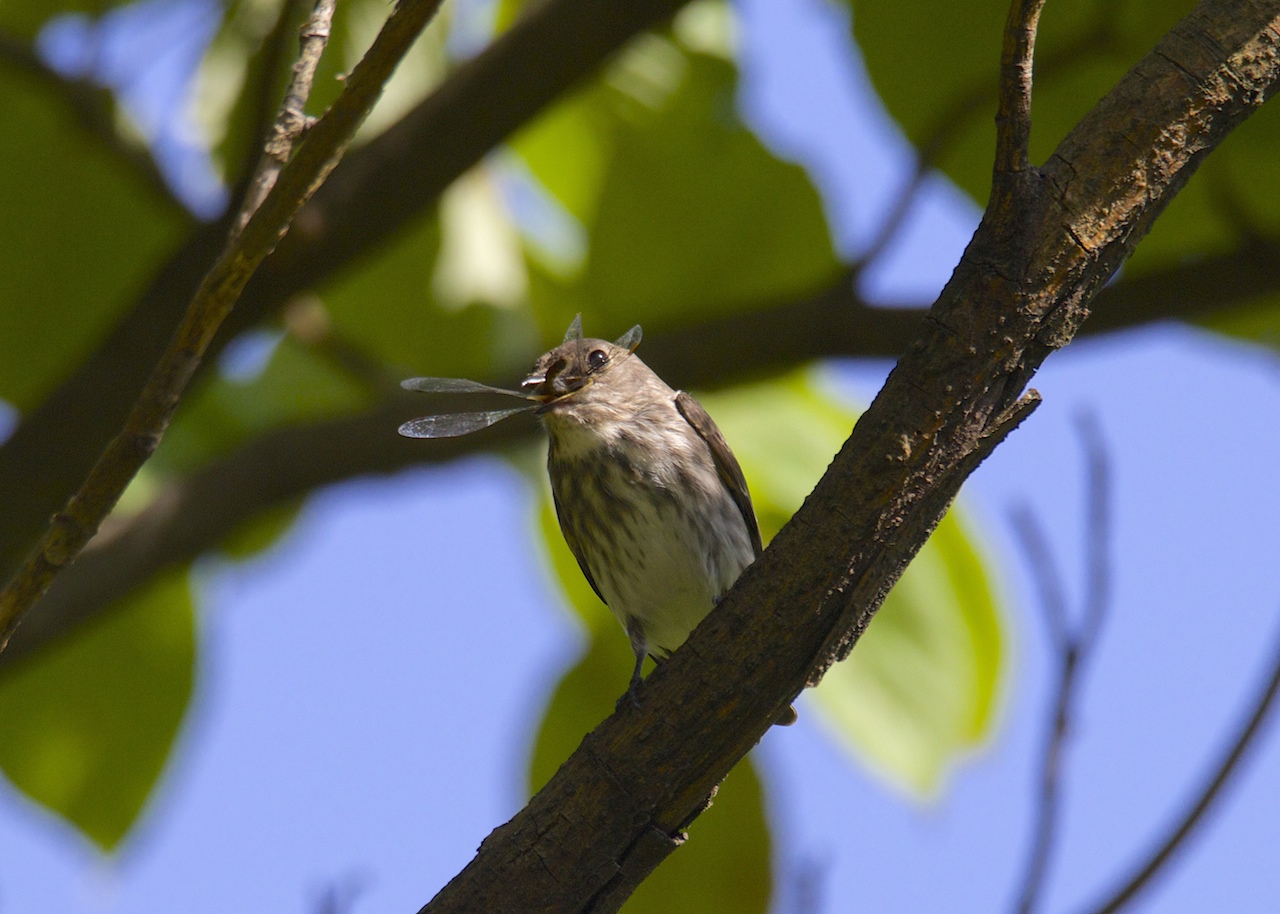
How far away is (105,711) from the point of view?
15.9 feet

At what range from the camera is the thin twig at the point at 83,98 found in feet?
15.0

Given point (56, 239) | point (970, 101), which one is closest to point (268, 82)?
→ point (56, 239)

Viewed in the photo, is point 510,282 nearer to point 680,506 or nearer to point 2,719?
point 680,506

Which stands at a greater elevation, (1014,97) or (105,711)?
(1014,97)

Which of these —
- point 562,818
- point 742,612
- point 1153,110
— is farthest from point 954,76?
point 562,818

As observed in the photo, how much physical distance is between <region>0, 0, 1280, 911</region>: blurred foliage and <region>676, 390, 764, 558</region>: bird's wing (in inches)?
14.5

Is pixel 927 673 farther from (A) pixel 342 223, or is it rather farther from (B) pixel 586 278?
(A) pixel 342 223

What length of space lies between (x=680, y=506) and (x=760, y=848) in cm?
105

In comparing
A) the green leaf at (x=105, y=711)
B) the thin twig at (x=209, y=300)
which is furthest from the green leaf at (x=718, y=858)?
the thin twig at (x=209, y=300)

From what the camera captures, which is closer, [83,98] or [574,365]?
[574,365]

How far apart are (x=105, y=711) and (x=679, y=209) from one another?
2.73 m

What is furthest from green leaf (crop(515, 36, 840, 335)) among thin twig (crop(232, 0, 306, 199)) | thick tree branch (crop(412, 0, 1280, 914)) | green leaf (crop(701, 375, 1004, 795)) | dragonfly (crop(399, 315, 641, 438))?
thick tree branch (crop(412, 0, 1280, 914))

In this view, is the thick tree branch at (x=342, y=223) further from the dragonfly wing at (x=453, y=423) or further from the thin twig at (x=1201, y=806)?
the thin twig at (x=1201, y=806)

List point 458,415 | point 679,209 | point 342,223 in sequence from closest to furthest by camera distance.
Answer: point 458,415 → point 342,223 → point 679,209
